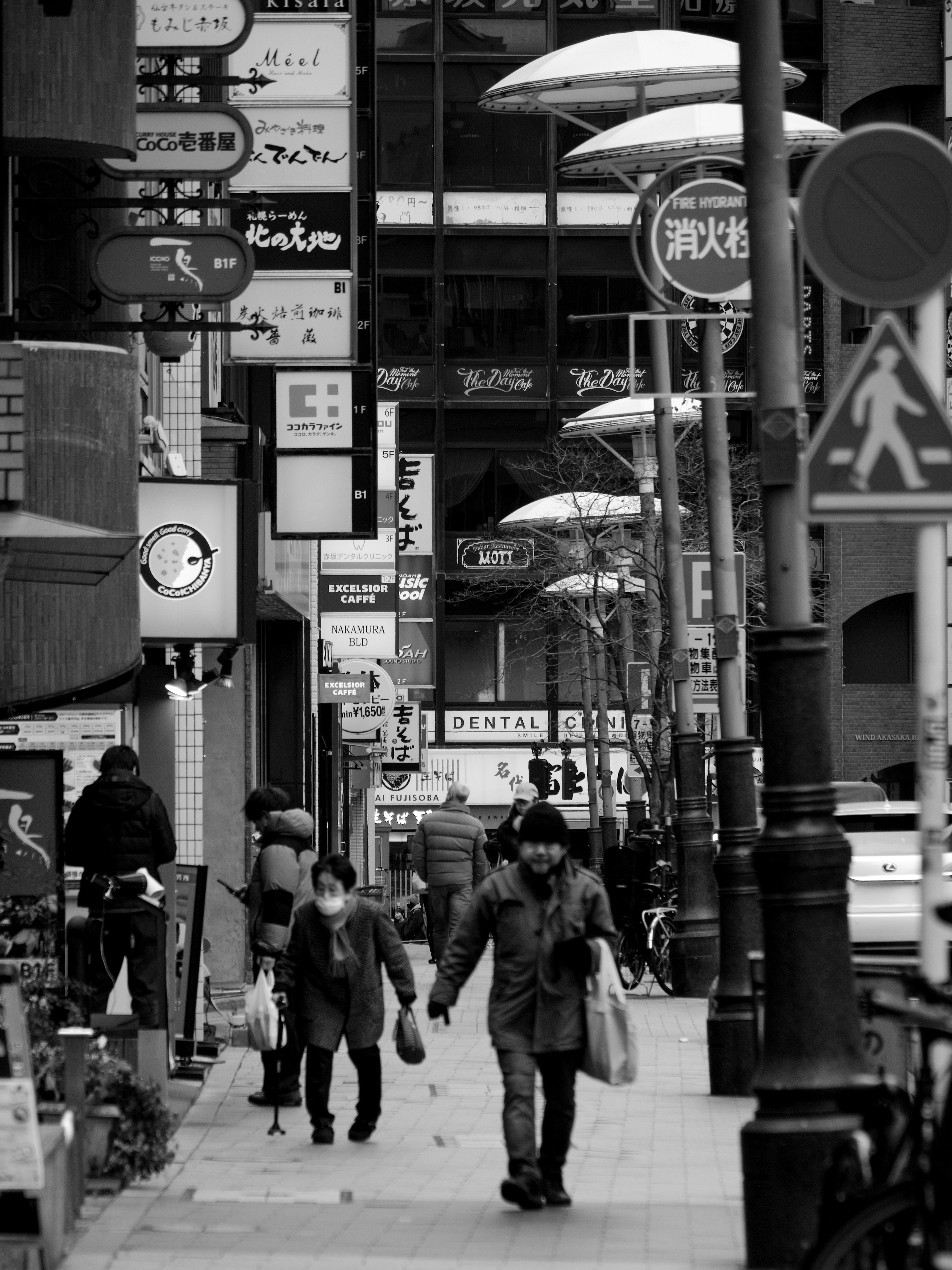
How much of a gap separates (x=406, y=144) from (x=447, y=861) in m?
37.1

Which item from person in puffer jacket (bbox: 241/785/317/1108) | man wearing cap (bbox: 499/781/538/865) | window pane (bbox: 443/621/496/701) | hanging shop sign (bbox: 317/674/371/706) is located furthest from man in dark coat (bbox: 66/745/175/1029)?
window pane (bbox: 443/621/496/701)

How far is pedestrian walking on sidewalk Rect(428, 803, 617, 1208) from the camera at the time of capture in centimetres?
959

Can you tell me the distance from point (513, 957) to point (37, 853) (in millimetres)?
3604

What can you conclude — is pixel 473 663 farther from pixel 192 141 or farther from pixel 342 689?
pixel 192 141

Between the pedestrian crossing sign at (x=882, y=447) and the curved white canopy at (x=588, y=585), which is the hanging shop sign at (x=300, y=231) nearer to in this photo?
the pedestrian crossing sign at (x=882, y=447)

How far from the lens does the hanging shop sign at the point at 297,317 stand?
59.8 ft

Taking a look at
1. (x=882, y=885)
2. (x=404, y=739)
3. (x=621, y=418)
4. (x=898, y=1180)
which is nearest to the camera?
(x=898, y=1180)

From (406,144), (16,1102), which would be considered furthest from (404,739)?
(16,1102)

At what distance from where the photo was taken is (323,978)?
11930 mm

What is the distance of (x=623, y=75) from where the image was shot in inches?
720

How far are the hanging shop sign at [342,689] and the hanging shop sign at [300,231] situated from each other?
13.8 m

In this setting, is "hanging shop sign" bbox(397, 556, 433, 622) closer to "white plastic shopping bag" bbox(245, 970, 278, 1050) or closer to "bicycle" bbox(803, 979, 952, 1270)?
"white plastic shopping bag" bbox(245, 970, 278, 1050)

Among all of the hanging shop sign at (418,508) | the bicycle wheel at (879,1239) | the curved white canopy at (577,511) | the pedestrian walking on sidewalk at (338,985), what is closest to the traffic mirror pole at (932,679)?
the bicycle wheel at (879,1239)

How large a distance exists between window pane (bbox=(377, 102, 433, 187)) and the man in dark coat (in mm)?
44428
